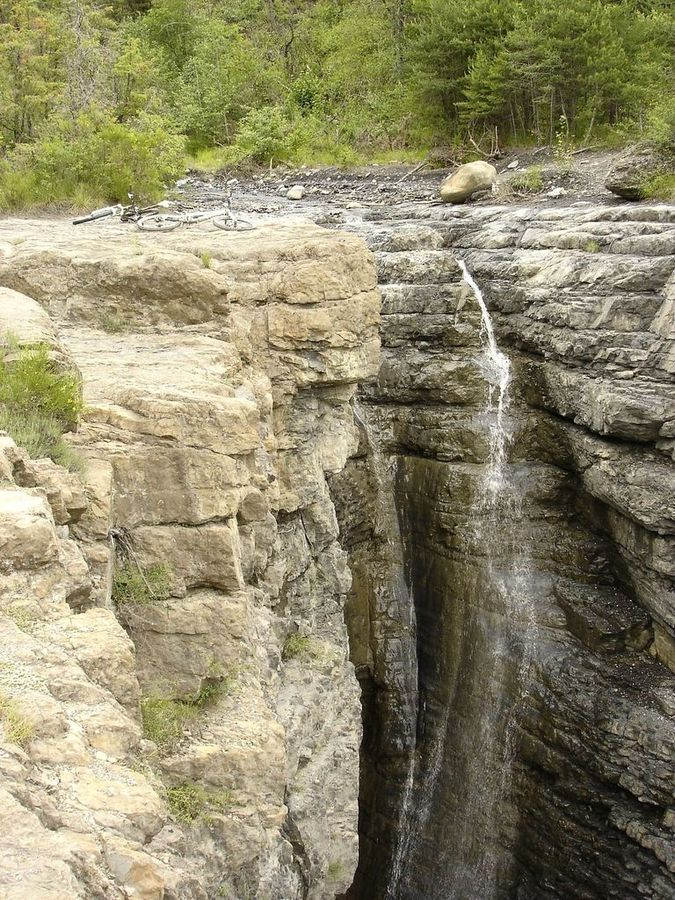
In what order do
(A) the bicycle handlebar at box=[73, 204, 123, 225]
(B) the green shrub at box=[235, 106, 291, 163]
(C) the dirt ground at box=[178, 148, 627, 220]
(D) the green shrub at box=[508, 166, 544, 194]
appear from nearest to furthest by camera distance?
(A) the bicycle handlebar at box=[73, 204, 123, 225] → (C) the dirt ground at box=[178, 148, 627, 220] → (D) the green shrub at box=[508, 166, 544, 194] → (B) the green shrub at box=[235, 106, 291, 163]

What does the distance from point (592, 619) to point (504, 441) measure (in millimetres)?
3386

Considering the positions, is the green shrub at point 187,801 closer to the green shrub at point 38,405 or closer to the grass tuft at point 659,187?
the green shrub at point 38,405

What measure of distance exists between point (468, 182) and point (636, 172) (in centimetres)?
404

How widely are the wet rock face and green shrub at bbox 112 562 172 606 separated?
747 centimetres

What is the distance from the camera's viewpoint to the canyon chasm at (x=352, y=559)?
493 cm

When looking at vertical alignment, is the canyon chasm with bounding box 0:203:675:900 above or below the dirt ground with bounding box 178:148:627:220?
below

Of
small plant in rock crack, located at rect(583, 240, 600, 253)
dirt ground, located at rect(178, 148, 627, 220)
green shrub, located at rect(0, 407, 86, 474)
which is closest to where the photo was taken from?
green shrub, located at rect(0, 407, 86, 474)

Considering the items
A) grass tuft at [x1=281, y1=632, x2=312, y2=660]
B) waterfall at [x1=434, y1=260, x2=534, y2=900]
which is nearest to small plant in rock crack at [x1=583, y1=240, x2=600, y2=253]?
waterfall at [x1=434, y1=260, x2=534, y2=900]

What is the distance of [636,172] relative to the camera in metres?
17.2

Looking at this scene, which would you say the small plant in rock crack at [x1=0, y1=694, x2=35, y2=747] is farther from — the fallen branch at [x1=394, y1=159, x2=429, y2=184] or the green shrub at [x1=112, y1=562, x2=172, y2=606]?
the fallen branch at [x1=394, y1=159, x2=429, y2=184]

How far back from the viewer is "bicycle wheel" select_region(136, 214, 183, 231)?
1299cm

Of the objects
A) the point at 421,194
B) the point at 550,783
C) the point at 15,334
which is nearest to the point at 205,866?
the point at 15,334

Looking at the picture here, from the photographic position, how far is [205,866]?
5820 millimetres

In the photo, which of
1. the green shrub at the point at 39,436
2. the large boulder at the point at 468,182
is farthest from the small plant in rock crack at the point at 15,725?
the large boulder at the point at 468,182
